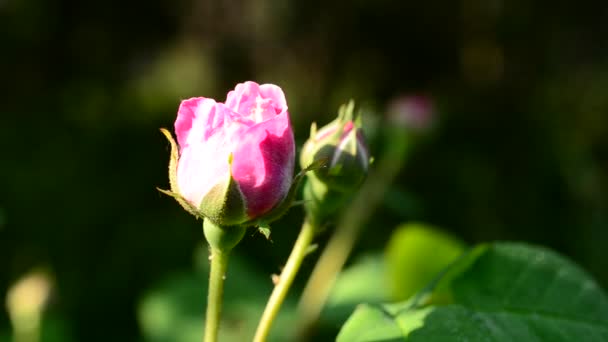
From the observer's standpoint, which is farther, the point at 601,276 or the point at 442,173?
the point at 442,173

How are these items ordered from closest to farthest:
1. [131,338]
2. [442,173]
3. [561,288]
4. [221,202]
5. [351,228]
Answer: [221,202] → [561,288] → [351,228] → [131,338] → [442,173]

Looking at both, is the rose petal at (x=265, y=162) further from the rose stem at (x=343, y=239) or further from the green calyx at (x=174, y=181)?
the rose stem at (x=343, y=239)

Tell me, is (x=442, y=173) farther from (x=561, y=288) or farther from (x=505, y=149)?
(x=561, y=288)

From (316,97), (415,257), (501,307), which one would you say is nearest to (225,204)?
(501,307)

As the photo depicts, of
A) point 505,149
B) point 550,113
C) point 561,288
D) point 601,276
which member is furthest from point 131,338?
point 550,113

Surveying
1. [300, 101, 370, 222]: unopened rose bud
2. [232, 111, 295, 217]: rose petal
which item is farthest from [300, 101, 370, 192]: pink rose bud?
[232, 111, 295, 217]: rose petal

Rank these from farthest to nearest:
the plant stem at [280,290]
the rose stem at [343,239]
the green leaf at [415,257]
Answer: the rose stem at [343,239] → the green leaf at [415,257] → the plant stem at [280,290]

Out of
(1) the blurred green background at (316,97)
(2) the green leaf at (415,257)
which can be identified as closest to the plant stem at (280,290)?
(2) the green leaf at (415,257)
